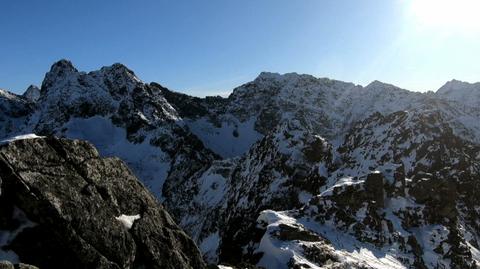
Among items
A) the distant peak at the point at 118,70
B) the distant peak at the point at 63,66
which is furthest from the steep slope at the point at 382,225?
the distant peak at the point at 63,66

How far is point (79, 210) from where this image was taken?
64.7 feet

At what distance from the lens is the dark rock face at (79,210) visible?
1845 centimetres

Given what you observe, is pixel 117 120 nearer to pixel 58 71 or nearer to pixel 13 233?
pixel 58 71

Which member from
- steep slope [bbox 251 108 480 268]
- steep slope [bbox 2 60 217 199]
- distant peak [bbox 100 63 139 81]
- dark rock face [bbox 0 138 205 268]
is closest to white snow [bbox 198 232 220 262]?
steep slope [bbox 251 108 480 268]

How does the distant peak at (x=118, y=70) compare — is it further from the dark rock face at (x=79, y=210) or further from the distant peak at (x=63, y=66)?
the dark rock face at (x=79, y=210)

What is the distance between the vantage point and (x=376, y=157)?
90562 millimetres

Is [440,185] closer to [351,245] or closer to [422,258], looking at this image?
[422,258]

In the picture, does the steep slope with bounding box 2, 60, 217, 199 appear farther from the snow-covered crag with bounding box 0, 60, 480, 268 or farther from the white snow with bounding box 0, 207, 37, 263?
the white snow with bounding box 0, 207, 37, 263

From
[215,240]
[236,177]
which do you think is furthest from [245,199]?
[236,177]

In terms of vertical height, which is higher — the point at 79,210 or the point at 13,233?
the point at 79,210

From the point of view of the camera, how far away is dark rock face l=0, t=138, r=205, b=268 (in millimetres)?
18453

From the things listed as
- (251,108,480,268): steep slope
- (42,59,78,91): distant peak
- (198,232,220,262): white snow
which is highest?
(42,59,78,91): distant peak

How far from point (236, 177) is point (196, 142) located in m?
60.8

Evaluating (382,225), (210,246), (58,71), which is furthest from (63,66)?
(382,225)
